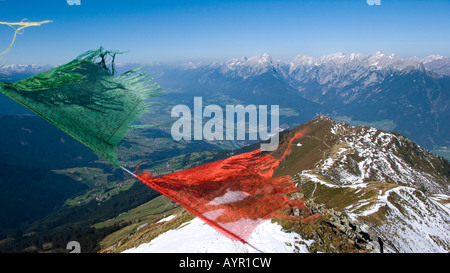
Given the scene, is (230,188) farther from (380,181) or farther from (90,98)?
(380,181)

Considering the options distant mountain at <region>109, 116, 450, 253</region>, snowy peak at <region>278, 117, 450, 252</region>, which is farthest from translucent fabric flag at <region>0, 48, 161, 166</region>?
snowy peak at <region>278, 117, 450, 252</region>

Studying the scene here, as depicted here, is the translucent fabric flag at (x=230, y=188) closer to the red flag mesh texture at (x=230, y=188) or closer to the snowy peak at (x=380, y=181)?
the red flag mesh texture at (x=230, y=188)

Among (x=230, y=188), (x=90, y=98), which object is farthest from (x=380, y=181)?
(x=90, y=98)

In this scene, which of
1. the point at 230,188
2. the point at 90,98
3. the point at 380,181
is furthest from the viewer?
the point at 380,181

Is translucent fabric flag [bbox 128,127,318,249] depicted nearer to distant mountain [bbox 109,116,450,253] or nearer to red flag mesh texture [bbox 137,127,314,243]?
red flag mesh texture [bbox 137,127,314,243]

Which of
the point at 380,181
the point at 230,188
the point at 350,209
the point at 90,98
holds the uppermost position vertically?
the point at 90,98
